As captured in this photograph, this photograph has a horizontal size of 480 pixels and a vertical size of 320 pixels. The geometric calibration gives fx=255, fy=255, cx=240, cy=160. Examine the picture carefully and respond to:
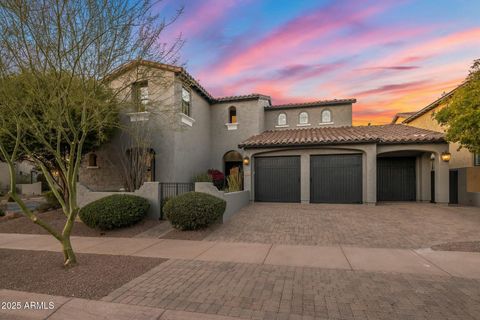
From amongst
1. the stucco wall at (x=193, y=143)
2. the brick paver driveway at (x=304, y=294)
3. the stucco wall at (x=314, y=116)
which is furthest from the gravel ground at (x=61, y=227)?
the stucco wall at (x=314, y=116)

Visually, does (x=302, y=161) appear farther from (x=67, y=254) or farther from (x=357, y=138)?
(x=67, y=254)

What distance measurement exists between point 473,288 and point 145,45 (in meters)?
8.02

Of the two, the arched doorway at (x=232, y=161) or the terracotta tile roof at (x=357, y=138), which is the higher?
the terracotta tile roof at (x=357, y=138)

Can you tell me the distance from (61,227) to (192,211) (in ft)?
18.6

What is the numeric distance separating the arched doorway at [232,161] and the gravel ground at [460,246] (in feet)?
39.6

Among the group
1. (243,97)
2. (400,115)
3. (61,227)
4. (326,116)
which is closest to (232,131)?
(243,97)

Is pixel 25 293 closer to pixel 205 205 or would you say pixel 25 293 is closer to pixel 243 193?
pixel 205 205

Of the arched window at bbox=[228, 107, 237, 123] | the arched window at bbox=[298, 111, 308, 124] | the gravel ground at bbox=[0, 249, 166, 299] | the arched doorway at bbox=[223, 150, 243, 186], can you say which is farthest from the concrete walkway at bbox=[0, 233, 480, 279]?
the arched window at bbox=[298, 111, 308, 124]

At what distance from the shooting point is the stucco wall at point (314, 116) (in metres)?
17.9

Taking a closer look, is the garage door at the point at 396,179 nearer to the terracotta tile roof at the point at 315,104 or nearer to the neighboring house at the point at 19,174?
the terracotta tile roof at the point at 315,104

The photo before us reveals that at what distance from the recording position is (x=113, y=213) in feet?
29.3

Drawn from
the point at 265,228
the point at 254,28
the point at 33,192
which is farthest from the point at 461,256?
the point at 33,192

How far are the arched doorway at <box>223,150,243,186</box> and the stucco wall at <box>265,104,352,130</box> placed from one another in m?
3.20

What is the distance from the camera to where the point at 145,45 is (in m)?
6.05
